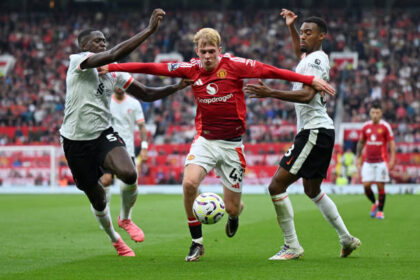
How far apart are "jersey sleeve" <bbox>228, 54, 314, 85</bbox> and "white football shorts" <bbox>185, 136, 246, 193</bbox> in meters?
0.81

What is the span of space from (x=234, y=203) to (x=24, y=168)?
20.0 metres

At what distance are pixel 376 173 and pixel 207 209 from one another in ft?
28.2

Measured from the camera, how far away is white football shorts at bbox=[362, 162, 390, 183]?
49.3 feet

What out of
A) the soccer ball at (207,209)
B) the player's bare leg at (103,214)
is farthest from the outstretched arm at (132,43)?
the soccer ball at (207,209)

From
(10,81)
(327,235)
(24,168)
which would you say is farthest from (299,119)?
(10,81)

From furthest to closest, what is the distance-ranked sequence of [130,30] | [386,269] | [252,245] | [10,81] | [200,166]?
1. [130,30]
2. [10,81]
3. [252,245]
4. [200,166]
5. [386,269]

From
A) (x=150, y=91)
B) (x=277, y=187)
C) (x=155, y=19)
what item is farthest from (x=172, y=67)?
(x=277, y=187)

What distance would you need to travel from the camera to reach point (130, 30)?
38688mm

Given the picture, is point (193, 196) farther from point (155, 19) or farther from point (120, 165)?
point (155, 19)

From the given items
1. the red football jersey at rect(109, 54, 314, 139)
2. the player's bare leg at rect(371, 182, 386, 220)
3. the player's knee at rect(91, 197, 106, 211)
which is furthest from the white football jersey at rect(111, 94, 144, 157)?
the player's bare leg at rect(371, 182, 386, 220)

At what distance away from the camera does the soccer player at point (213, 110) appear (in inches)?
291

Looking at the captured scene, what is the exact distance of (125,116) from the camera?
1229cm

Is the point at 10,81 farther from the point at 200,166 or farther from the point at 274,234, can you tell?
the point at 200,166

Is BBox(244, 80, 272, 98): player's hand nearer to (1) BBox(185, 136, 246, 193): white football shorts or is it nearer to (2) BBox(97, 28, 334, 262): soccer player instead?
(2) BBox(97, 28, 334, 262): soccer player
